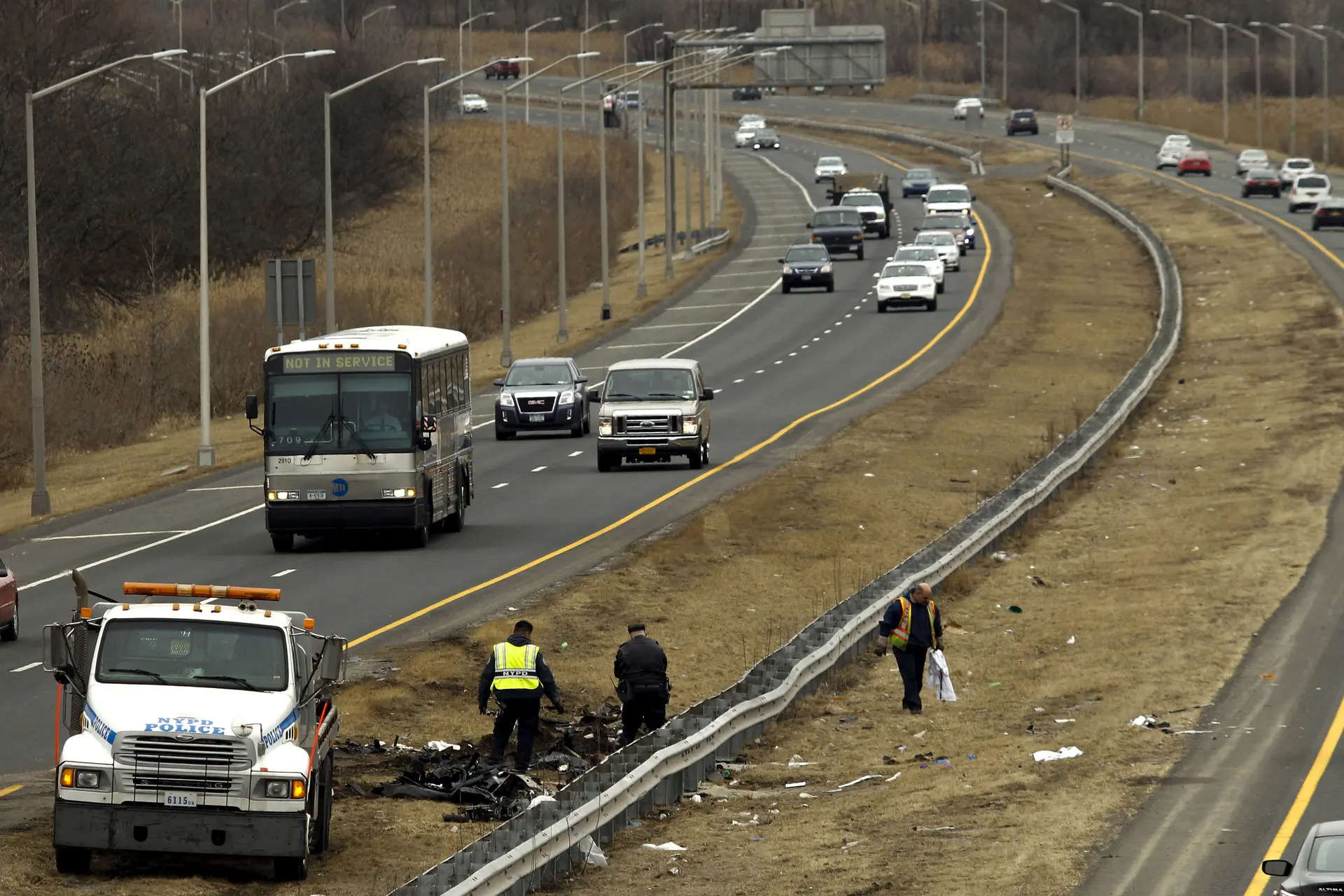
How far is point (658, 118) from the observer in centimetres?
16625

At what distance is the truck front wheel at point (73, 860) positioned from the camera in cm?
1473

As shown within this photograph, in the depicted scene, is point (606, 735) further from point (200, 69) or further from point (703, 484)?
point (200, 69)

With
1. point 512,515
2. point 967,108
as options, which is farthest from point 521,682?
point 967,108

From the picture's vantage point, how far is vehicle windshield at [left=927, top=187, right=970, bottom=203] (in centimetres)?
9381

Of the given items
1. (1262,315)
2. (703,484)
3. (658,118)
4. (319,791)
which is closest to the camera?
(319,791)

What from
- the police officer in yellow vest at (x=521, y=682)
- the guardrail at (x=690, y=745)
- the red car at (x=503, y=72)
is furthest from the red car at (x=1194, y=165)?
the police officer in yellow vest at (x=521, y=682)

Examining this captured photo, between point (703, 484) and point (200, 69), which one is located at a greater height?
point (200, 69)

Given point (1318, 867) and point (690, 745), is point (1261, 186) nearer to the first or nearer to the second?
point (690, 745)

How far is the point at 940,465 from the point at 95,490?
16398mm

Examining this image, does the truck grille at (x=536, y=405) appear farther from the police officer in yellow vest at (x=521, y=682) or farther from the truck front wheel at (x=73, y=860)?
the truck front wheel at (x=73, y=860)

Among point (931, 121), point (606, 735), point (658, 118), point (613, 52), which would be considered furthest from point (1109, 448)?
point (613, 52)

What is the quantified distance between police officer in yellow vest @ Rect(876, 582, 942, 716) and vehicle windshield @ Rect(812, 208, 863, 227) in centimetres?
6493

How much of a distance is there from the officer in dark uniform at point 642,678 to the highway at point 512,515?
5.09 m

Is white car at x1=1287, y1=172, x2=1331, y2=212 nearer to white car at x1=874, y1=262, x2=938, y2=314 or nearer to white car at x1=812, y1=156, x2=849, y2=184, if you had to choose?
white car at x1=812, y1=156, x2=849, y2=184
